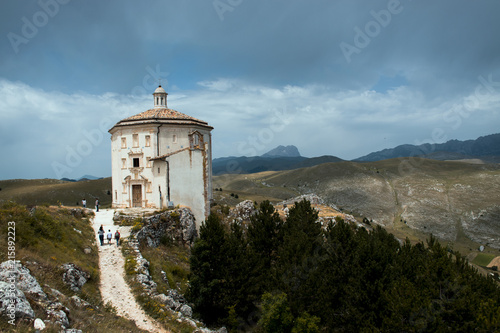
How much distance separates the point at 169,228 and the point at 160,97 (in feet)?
59.4

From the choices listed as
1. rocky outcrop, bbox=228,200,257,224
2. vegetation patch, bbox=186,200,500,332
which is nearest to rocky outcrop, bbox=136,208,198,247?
vegetation patch, bbox=186,200,500,332

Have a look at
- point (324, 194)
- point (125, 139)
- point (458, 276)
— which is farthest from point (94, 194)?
point (458, 276)

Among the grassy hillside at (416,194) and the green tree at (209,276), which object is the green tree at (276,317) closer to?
the green tree at (209,276)

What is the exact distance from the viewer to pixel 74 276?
54.5 ft

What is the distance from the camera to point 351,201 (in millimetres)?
119000

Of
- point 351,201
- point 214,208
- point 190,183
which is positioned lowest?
point 351,201

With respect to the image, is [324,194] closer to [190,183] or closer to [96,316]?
[190,183]

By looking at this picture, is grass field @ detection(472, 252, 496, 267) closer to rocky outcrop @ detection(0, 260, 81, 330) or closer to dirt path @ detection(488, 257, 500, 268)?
dirt path @ detection(488, 257, 500, 268)

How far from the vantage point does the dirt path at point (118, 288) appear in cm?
1595

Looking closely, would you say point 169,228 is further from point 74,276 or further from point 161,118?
point 74,276

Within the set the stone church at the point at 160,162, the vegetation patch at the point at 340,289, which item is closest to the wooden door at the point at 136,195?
the stone church at the point at 160,162

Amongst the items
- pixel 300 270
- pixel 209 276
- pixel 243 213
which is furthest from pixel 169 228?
pixel 300 270

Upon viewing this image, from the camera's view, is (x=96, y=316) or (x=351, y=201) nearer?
(x=96, y=316)

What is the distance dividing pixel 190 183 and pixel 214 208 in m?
6.53
